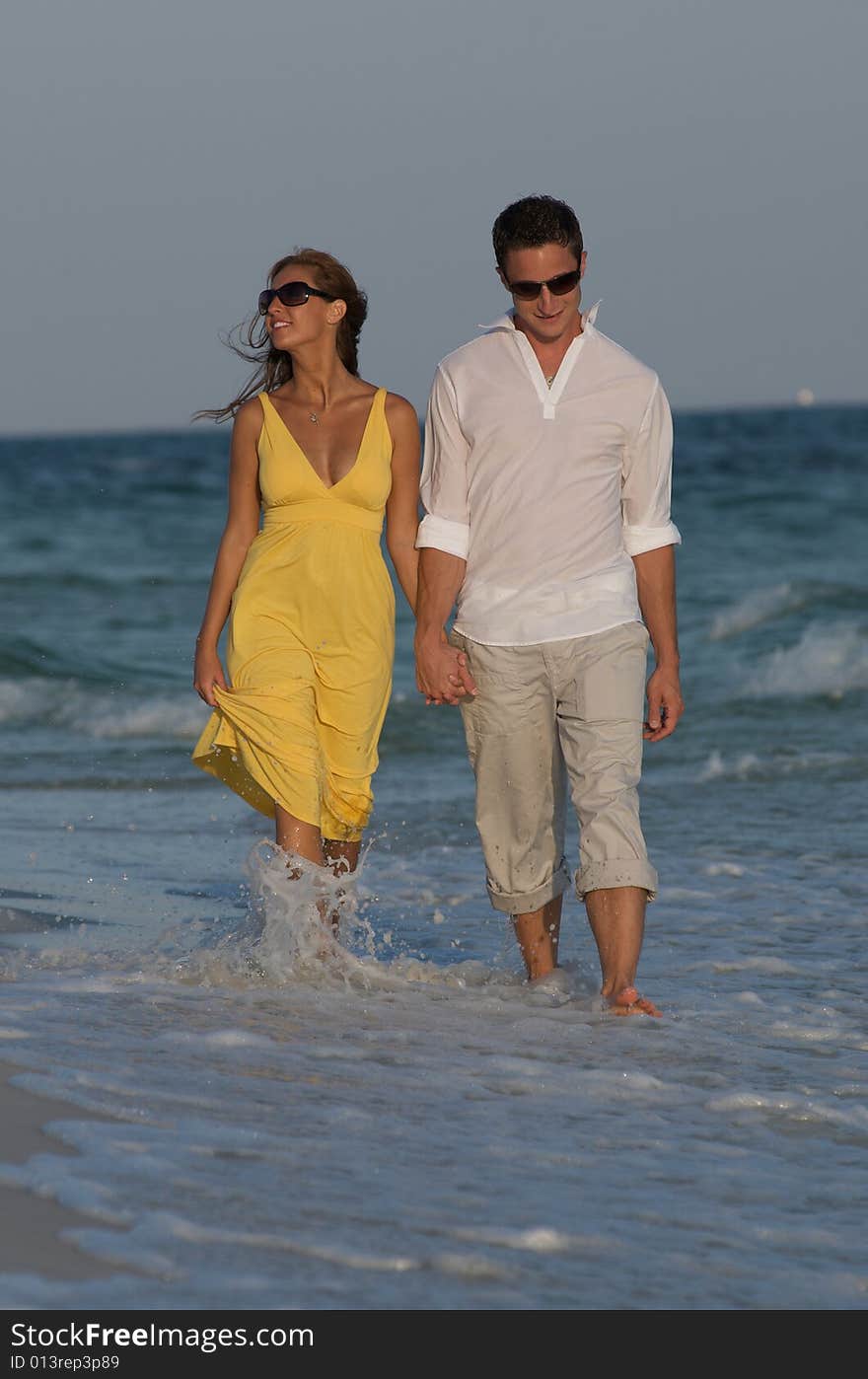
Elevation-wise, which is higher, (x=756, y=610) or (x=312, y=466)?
(x=312, y=466)

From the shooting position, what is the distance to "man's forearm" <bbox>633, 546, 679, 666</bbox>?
4.73 meters

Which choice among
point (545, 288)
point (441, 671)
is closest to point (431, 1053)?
point (441, 671)

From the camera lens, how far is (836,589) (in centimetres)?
1627

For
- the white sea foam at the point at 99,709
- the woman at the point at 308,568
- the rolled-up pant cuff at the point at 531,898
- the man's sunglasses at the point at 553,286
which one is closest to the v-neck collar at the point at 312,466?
the woman at the point at 308,568

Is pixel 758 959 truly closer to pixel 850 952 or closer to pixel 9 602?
pixel 850 952

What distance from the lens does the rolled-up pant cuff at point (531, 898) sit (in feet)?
16.2

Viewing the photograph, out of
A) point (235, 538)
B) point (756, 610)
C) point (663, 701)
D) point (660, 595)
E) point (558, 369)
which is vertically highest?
point (558, 369)

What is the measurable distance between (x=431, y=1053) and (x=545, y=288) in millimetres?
1878

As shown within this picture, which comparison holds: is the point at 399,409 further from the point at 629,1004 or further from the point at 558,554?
the point at 629,1004

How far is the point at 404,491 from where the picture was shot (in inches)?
195

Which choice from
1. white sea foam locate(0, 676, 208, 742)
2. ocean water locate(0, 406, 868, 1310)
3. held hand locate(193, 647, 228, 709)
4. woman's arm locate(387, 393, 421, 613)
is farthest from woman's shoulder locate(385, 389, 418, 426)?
white sea foam locate(0, 676, 208, 742)

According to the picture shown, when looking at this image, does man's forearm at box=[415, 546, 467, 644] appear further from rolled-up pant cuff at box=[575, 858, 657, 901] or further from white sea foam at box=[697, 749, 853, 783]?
white sea foam at box=[697, 749, 853, 783]

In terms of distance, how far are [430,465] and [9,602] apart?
13655 millimetres

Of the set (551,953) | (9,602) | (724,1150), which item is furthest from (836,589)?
(724,1150)
